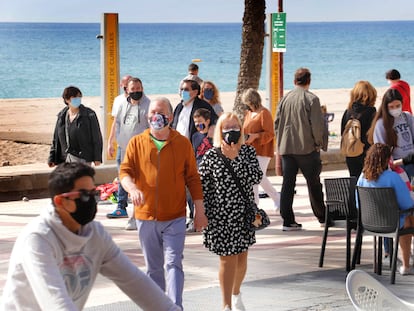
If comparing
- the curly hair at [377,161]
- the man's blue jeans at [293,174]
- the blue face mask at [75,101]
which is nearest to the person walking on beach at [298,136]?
the man's blue jeans at [293,174]

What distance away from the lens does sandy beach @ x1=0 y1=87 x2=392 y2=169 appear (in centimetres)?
3089

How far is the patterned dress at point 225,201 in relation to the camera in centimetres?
895

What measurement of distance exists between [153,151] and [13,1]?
141012mm

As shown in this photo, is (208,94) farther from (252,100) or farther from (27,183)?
(27,183)

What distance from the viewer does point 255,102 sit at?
14.4 m

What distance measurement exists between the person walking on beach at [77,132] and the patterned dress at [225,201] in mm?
4923

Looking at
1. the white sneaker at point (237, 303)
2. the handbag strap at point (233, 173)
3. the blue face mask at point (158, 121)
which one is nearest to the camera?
the blue face mask at point (158, 121)

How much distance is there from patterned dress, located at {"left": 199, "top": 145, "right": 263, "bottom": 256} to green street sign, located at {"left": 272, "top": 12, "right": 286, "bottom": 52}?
32.9ft

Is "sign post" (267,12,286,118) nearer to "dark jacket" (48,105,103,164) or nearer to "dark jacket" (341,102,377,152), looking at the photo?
"dark jacket" (341,102,377,152)

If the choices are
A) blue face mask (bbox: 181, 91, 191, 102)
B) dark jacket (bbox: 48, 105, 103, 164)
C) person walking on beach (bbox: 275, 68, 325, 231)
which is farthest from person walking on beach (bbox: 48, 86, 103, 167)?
person walking on beach (bbox: 275, 68, 325, 231)

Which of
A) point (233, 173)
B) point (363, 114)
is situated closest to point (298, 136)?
point (363, 114)

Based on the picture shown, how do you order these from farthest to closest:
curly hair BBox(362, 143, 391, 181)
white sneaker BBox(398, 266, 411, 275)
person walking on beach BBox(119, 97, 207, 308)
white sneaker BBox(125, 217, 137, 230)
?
white sneaker BBox(125, 217, 137, 230)
white sneaker BBox(398, 266, 411, 275)
curly hair BBox(362, 143, 391, 181)
person walking on beach BBox(119, 97, 207, 308)

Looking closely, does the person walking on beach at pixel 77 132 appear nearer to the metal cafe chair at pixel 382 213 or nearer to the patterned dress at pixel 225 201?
the metal cafe chair at pixel 382 213

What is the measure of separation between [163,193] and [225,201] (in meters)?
0.55
